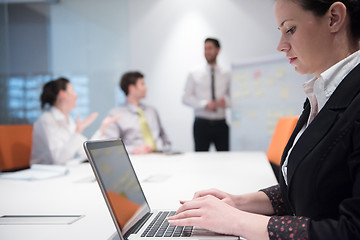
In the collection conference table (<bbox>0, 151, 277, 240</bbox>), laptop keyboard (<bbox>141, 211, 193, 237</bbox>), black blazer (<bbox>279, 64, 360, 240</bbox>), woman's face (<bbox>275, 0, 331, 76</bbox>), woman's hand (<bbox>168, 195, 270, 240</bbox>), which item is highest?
woman's face (<bbox>275, 0, 331, 76</bbox>)

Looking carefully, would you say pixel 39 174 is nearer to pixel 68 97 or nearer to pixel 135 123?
pixel 68 97

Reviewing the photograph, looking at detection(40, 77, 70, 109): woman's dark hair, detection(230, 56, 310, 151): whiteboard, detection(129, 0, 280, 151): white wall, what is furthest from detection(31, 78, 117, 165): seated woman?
detection(129, 0, 280, 151): white wall

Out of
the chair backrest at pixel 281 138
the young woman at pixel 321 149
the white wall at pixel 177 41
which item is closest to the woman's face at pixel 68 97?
the chair backrest at pixel 281 138

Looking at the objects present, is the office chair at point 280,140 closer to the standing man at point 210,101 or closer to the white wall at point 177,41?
the standing man at point 210,101

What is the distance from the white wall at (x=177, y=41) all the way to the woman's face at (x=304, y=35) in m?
4.41

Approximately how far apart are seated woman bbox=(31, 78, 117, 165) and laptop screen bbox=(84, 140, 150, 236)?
195 centimetres

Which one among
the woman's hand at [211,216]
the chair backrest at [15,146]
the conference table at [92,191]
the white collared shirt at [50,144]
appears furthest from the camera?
the white collared shirt at [50,144]

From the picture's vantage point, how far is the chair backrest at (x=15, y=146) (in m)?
2.61

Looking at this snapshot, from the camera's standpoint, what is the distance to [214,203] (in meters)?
0.81

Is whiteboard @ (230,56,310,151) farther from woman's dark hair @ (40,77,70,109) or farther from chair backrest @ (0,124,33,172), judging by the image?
chair backrest @ (0,124,33,172)

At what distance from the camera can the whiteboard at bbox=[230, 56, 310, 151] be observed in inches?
179

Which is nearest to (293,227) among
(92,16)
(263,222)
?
(263,222)

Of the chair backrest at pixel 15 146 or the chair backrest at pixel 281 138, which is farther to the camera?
the chair backrest at pixel 15 146

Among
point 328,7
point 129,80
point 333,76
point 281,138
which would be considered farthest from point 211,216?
point 129,80
